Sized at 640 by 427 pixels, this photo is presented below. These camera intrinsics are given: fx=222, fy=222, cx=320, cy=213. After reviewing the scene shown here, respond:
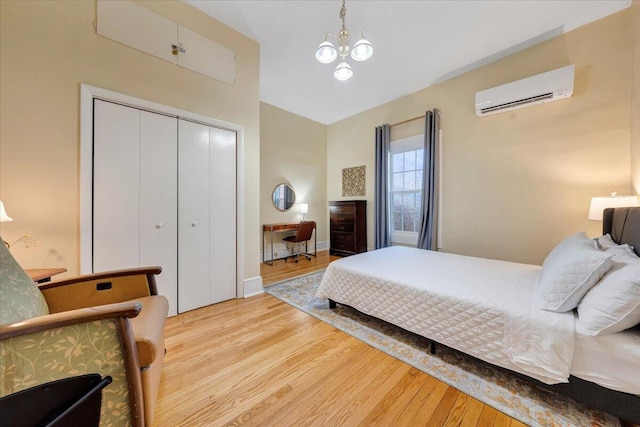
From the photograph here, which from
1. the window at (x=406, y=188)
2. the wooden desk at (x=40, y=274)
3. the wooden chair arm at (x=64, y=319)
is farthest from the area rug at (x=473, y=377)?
the window at (x=406, y=188)

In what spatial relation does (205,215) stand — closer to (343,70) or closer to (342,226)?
(343,70)

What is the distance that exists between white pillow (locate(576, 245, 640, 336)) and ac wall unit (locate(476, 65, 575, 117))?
7.51 ft

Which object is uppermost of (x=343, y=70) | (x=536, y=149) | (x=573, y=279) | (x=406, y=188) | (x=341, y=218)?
(x=343, y=70)

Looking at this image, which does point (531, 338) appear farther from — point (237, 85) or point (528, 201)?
point (237, 85)

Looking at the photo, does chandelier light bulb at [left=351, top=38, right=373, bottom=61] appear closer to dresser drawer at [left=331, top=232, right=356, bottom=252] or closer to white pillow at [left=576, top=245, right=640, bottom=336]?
white pillow at [left=576, top=245, right=640, bottom=336]

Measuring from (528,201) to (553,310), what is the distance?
212 cm

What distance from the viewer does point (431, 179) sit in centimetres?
353

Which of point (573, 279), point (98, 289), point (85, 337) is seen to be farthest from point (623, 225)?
point (98, 289)

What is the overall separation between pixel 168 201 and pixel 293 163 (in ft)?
9.76

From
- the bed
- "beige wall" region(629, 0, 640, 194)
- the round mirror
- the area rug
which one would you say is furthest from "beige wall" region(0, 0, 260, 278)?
"beige wall" region(629, 0, 640, 194)

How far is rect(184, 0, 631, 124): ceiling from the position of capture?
2.24 metres

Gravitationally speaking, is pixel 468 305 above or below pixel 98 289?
below

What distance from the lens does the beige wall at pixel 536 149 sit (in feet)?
7.59

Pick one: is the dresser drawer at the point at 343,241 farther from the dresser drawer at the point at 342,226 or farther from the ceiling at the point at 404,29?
the ceiling at the point at 404,29
